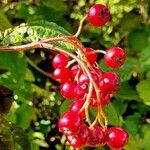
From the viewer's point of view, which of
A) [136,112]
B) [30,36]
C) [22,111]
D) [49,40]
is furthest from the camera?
[136,112]

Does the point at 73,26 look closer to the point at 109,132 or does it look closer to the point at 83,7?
the point at 83,7

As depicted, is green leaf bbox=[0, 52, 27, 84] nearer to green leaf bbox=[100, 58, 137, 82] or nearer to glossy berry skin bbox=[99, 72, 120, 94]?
green leaf bbox=[100, 58, 137, 82]

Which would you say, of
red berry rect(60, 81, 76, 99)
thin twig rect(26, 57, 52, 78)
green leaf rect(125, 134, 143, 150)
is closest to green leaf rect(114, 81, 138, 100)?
green leaf rect(125, 134, 143, 150)

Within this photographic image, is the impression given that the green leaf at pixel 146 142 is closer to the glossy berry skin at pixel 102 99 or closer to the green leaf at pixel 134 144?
the green leaf at pixel 134 144

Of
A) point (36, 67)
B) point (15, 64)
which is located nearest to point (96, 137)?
point (15, 64)

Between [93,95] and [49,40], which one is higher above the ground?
[49,40]

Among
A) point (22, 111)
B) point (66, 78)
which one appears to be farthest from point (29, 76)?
point (66, 78)
